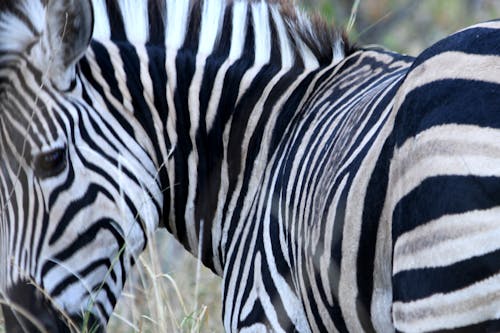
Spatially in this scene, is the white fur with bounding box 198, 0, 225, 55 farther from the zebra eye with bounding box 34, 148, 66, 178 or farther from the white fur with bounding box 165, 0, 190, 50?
the zebra eye with bounding box 34, 148, 66, 178

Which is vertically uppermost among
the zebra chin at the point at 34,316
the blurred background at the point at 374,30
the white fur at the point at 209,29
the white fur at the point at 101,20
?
the white fur at the point at 101,20

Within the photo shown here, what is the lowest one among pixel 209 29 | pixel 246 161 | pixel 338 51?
pixel 246 161

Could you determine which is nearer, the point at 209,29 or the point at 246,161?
the point at 246,161

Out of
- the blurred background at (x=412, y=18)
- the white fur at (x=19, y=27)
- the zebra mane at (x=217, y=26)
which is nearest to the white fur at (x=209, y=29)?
the zebra mane at (x=217, y=26)

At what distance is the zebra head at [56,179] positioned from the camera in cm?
323

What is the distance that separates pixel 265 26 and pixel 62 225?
1.20 metres

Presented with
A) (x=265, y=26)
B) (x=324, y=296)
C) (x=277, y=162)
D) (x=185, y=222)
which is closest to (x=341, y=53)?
(x=265, y=26)

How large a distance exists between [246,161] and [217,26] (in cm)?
61

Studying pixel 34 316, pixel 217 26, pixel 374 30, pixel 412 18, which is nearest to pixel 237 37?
pixel 217 26

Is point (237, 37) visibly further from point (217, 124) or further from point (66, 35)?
point (66, 35)

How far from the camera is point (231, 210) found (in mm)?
3504

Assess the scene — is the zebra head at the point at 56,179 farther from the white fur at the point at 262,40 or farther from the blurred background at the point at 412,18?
the blurred background at the point at 412,18

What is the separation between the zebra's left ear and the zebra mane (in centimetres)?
28

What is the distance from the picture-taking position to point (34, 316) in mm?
3311
